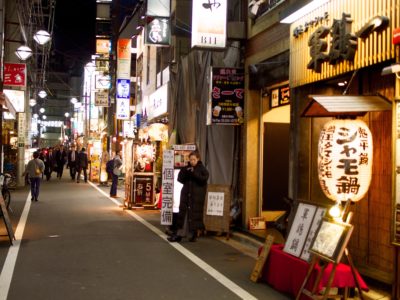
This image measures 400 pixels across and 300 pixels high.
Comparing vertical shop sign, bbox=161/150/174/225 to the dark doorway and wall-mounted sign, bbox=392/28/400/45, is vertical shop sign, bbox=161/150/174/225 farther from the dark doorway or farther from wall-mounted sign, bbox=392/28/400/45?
wall-mounted sign, bbox=392/28/400/45

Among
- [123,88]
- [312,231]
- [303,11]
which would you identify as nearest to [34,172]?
[123,88]

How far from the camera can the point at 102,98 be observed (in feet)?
128

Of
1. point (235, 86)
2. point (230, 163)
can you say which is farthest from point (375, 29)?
point (230, 163)

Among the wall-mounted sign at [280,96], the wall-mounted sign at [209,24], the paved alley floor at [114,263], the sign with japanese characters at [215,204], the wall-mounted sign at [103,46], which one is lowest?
the paved alley floor at [114,263]

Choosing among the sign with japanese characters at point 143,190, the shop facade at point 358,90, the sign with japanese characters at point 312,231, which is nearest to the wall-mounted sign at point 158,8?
the sign with japanese characters at point 143,190

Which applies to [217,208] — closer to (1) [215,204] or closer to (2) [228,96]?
(1) [215,204]

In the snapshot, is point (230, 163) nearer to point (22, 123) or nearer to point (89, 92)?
point (22, 123)

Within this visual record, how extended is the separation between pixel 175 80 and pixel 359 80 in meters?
12.6

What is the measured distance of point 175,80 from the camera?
68.3ft

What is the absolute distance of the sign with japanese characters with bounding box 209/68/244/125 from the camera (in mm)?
13914

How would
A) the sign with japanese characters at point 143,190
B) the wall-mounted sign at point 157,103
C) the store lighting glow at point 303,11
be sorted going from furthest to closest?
the wall-mounted sign at point 157,103, the sign with japanese characters at point 143,190, the store lighting glow at point 303,11

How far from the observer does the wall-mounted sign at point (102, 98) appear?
38.8m

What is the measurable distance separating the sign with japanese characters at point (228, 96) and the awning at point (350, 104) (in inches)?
243

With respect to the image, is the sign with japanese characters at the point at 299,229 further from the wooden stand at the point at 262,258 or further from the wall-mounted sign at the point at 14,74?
the wall-mounted sign at the point at 14,74
